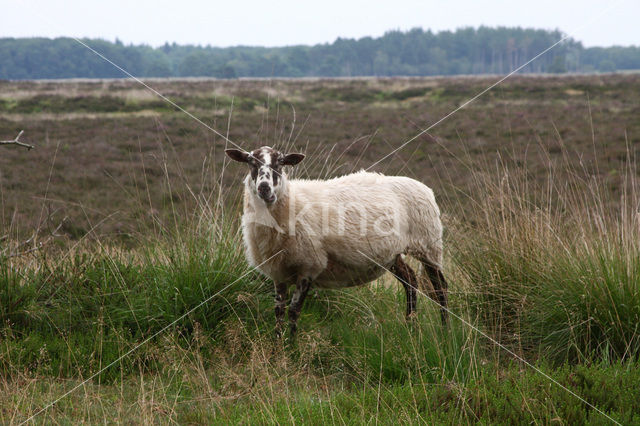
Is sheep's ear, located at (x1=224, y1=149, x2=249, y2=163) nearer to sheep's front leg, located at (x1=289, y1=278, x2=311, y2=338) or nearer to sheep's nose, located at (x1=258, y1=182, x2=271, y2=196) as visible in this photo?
sheep's nose, located at (x1=258, y1=182, x2=271, y2=196)

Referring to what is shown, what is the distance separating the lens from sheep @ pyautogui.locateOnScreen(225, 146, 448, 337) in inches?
214

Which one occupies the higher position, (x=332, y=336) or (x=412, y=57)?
(x=412, y=57)

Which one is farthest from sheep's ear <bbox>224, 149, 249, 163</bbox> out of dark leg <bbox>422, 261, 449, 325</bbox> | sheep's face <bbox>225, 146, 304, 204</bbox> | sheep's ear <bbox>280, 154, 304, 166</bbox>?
dark leg <bbox>422, 261, 449, 325</bbox>

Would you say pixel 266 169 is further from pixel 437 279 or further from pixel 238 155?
pixel 437 279

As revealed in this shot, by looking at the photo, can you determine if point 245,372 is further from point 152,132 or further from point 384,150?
point 152,132

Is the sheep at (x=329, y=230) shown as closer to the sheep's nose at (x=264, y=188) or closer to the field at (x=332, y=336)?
the sheep's nose at (x=264, y=188)

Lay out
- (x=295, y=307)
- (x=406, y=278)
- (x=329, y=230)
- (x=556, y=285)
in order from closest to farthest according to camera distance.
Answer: (x=556, y=285)
(x=295, y=307)
(x=329, y=230)
(x=406, y=278)

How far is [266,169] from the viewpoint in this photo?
521 centimetres

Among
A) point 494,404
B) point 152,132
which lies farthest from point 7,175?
point 494,404

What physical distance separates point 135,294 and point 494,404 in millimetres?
3659

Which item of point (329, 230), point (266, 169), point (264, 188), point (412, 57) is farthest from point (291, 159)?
point (412, 57)

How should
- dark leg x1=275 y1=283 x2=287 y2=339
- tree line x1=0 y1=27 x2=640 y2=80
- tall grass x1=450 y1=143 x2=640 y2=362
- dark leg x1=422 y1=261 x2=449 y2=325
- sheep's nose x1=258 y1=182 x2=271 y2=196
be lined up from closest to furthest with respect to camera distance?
tall grass x1=450 y1=143 x2=640 y2=362 < sheep's nose x1=258 y1=182 x2=271 y2=196 < dark leg x1=275 y1=283 x2=287 y2=339 < dark leg x1=422 y1=261 x2=449 y2=325 < tree line x1=0 y1=27 x2=640 y2=80

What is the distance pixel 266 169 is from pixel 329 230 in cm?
94

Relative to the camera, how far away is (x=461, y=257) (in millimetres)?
6281
